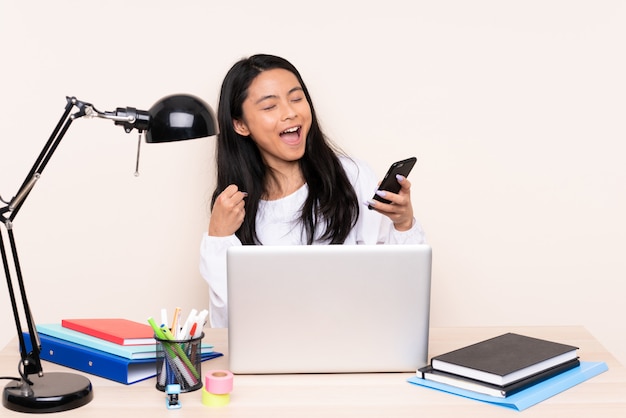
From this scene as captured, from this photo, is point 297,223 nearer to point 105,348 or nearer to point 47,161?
point 105,348

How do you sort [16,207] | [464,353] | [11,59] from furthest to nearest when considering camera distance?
[11,59] < [464,353] < [16,207]

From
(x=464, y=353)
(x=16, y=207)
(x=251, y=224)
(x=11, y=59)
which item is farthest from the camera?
(x=11, y=59)

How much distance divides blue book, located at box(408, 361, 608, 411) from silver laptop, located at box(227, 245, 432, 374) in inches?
4.7

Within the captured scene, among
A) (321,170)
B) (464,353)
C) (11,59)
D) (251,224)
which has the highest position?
(11,59)

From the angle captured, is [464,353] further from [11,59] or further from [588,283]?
[11,59]

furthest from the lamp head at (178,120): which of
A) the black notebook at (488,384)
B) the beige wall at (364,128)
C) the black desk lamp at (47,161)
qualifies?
the beige wall at (364,128)

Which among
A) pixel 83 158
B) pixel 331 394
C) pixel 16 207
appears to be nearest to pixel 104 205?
pixel 83 158

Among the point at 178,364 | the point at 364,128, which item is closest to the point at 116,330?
the point at 178,364

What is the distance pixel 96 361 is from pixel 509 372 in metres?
0.81

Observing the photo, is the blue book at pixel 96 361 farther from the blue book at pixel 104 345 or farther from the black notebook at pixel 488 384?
the black notebook at pixel 488 384

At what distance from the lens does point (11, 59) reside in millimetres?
2822

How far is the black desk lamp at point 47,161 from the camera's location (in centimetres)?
147

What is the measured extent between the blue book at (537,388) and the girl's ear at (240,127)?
1.31 m

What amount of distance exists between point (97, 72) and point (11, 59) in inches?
11.8
